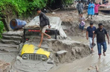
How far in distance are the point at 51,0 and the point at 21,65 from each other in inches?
512

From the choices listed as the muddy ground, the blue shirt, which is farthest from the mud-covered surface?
the blue shirt

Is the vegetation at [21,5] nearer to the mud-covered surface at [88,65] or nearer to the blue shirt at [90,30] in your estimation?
the blue shirt at [90,30]

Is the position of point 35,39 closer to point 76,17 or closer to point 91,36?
point 91,36

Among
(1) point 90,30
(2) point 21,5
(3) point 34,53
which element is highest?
(2) point 21,5

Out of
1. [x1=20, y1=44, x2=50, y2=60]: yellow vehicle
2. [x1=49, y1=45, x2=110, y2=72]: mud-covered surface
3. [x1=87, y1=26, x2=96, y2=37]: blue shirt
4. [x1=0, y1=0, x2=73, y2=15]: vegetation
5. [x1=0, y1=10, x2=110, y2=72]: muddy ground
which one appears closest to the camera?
[x1=0, y1=10, x2=110, y2=72]: muddy ground

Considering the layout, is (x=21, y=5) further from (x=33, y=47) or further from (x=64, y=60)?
(x=64, y=60)

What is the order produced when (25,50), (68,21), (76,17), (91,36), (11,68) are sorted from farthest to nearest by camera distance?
(76,17), (68,21), (91,36), (25,50), (11,68)

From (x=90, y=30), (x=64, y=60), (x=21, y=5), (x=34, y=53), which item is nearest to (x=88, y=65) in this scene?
(x=64, y=60)

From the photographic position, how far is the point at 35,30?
28.3 feet

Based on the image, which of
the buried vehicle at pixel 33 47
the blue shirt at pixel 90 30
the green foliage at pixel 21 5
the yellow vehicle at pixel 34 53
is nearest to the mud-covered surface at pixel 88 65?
the yellow vehicle at pixel 34 53

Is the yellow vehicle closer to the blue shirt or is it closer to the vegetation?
the blue shirt

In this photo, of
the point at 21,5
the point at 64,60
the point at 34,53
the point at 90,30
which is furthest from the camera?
the point at 21,5

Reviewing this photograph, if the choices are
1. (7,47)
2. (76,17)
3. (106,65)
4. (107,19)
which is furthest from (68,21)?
(106,65)

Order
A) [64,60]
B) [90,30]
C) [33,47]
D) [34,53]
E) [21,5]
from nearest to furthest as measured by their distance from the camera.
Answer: [34,53] < [33,47] < [64,60] < [90,30] < [21,5]
